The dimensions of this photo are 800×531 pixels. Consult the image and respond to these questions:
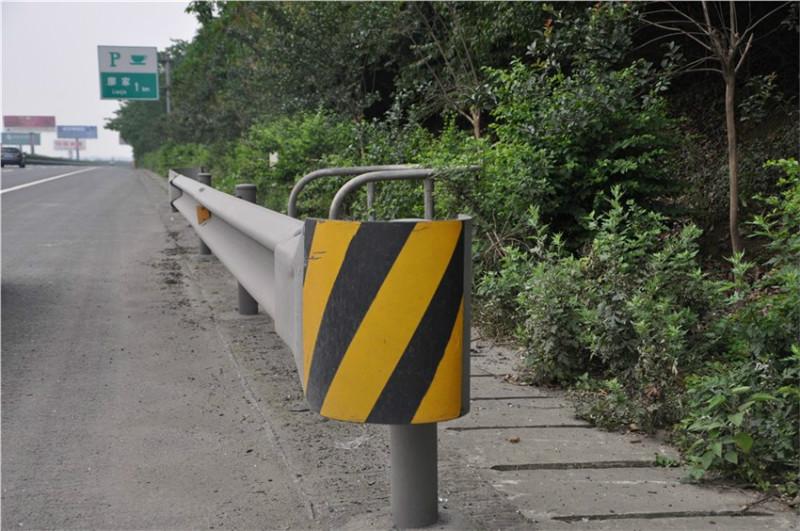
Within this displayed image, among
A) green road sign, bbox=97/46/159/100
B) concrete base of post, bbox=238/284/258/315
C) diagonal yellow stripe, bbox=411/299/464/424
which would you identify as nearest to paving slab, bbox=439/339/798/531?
diagonal yellow stripe, bbox=411/299/464/424

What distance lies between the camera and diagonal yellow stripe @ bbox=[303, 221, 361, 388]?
259 centimetres

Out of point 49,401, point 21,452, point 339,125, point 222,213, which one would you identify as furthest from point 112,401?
point 339,125

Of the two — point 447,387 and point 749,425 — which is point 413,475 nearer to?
point 447,387

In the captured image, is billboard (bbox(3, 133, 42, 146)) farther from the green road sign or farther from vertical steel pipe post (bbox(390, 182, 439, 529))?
vertical steel pipe post (bbox(390, 182, 439, 529))

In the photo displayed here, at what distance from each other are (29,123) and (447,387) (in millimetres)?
144879

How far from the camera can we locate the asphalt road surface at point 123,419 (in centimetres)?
323

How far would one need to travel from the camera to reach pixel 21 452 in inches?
152

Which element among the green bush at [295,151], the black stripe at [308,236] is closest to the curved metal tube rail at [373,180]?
the black stripe at [308,236]

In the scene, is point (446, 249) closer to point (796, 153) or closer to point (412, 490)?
point (412, 490)

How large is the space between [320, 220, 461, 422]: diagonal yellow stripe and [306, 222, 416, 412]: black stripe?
2 centimetres

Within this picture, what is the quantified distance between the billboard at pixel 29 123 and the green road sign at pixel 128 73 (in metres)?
97.2

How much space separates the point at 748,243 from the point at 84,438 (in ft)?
21.6

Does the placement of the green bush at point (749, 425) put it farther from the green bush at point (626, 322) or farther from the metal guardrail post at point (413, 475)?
the metal guardrail post at point (413, 475)

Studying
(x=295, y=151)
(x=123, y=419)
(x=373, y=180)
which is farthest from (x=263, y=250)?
(x=295, y=151)
